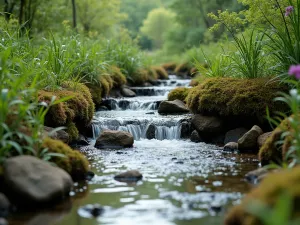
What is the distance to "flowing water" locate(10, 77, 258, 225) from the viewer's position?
4.81m

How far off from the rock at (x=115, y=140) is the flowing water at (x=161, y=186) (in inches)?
8.4

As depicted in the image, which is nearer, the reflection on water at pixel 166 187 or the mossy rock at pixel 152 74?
the reflection on water at pixel 166 187

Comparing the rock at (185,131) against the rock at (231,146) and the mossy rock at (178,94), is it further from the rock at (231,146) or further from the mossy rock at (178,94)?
the mossy rock at (178,94)

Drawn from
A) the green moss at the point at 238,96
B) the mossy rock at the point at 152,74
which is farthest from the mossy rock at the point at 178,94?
the mossy rock at the point at 152,74

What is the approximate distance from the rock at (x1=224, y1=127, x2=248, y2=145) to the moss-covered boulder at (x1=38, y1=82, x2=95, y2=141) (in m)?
2.89

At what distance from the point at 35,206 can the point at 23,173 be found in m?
0.39

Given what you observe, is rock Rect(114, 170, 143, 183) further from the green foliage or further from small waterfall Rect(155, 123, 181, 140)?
the green foliage

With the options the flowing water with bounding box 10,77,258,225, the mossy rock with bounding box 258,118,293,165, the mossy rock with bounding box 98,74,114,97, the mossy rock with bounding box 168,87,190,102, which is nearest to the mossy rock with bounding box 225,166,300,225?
the flowing water with bounding box 10,77,258,225

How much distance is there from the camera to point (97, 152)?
845cm

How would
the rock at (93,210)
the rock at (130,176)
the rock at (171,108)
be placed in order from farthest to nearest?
the rock at (171,108) < the rock at (130,176) < the rock at (93,210)

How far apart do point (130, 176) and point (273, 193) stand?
8.87 ft

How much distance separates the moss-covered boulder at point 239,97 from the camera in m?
9.01

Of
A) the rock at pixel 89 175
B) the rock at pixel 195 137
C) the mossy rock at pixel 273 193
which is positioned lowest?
the rock at pixel 195 137

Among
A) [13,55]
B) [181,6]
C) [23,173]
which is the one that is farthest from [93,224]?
[181,6]
